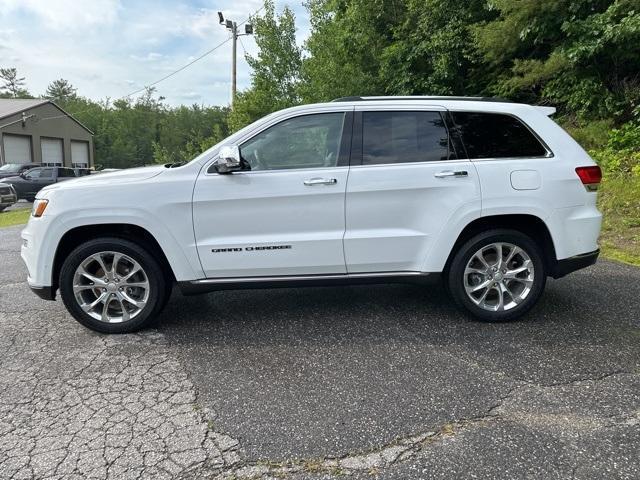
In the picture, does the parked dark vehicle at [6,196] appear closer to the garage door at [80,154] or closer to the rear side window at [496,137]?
the rear side window at [496,137]

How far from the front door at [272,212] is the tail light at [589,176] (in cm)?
198

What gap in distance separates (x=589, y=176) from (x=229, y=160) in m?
2.98

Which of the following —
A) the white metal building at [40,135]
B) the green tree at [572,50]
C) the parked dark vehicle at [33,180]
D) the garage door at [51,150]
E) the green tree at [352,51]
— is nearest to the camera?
the green tree at [572,50]

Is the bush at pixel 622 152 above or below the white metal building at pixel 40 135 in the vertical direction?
below

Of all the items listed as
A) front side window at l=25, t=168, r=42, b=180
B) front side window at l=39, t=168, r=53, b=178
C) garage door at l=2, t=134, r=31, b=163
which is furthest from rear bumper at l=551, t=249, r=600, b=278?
garage door at l=2, t=134, r=31, b=163

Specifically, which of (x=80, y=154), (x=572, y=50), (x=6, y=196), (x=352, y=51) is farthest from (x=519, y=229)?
(x=80, y=154)

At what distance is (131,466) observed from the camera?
2379mm

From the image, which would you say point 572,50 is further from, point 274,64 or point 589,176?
point 274,64

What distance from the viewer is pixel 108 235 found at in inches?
156

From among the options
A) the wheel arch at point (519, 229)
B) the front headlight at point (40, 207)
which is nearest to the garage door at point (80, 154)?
the front headlight at point (40, 207)

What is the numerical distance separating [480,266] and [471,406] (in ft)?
4.97

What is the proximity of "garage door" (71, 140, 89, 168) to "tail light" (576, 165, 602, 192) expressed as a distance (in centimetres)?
4771

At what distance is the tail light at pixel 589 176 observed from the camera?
156 inches

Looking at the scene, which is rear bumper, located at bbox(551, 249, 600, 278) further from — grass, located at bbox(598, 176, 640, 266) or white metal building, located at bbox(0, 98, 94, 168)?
white metal building, located at bbox(0, 98, 94, 168)
